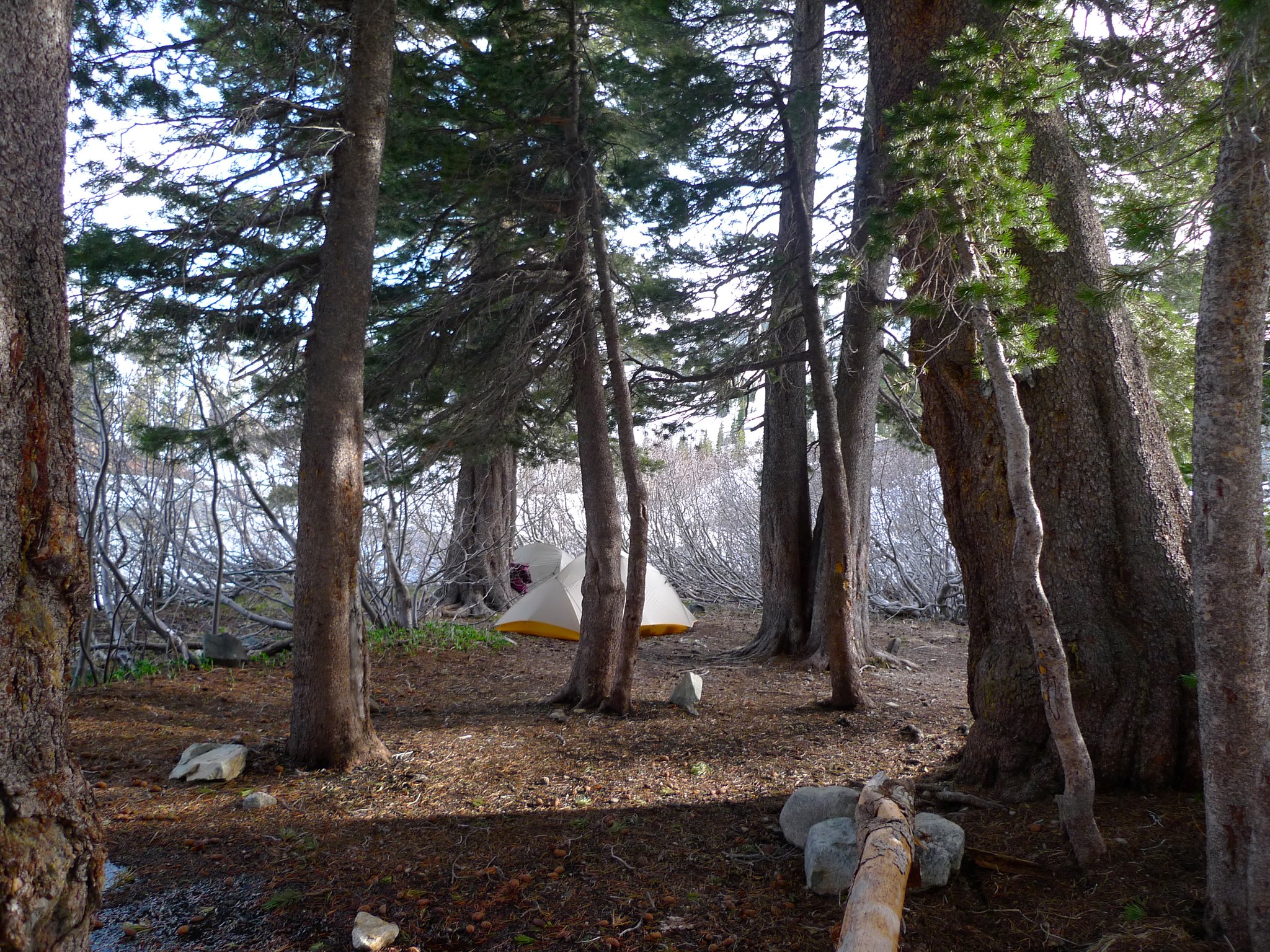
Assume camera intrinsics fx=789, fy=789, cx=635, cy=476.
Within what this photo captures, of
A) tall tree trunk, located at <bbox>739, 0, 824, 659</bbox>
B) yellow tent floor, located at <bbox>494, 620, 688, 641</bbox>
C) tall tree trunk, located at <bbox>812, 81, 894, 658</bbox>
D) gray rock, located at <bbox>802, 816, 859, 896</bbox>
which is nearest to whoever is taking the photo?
gray rock, located at <bbox>802, 816, 859, 896</bbox>

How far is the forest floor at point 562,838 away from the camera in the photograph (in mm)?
2953

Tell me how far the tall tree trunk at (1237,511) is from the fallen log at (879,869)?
974mm

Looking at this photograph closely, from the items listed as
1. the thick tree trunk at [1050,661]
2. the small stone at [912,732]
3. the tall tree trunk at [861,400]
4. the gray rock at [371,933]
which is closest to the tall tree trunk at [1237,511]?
the thick tree trunk at [1050,661]

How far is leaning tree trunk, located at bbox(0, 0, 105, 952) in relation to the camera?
212 centimetres

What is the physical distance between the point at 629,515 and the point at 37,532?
422 centimetres

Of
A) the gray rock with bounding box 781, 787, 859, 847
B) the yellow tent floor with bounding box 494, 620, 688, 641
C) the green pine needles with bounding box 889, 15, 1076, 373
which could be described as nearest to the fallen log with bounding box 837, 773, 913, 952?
the gray rock with bounding box 781, 787, 859, 847

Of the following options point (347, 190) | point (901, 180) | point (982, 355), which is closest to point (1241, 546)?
point (982, 355)

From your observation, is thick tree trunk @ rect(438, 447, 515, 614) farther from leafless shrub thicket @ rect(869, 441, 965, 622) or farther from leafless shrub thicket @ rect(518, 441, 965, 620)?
leafless shrub thicket @ rect(869, 441, 965, 622)

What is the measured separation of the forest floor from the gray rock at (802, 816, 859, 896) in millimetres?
70

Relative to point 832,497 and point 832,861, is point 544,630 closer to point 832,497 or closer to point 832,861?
point 832,497

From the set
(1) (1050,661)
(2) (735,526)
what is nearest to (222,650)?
(1) (1050,661)

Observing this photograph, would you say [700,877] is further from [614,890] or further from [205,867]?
[205,867]

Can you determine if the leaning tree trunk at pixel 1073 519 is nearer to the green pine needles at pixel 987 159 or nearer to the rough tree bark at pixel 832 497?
the green pine needles at pixel 987 159

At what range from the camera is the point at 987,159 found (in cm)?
309
